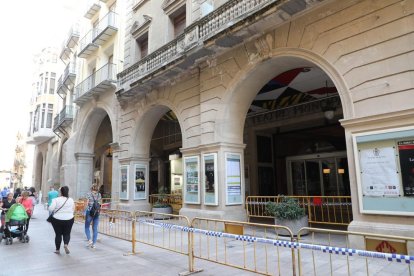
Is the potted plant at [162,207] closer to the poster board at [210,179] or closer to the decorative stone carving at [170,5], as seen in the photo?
the poster board at [210,179]

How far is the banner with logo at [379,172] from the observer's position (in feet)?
21.3

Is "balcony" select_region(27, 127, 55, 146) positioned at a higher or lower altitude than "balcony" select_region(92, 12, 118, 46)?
lower

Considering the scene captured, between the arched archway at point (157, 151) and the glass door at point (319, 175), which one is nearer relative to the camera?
the glass door at point (319, 175)

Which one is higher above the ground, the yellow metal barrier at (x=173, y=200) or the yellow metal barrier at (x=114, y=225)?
the yellow metal barrier at (x=173, y=200)

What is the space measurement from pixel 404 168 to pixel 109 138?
70.1 feet

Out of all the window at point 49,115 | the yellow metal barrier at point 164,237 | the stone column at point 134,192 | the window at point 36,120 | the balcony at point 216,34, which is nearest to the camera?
the yellow metal barrier at point 164,237

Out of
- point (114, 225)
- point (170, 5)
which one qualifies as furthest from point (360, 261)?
point (170, 5)

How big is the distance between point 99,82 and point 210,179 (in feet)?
37.0

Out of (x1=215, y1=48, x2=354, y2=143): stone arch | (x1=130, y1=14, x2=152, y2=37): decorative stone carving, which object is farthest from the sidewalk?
(x1=130, y1=14, x2=152, y2=37): decorative stone carving

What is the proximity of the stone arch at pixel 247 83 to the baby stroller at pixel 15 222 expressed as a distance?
6.31 meters

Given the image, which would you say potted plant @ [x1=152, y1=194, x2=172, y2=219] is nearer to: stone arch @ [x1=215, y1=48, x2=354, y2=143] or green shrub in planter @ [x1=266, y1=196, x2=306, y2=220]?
stone arch @ [x1=215, y1=48, x2=354, y2=143]

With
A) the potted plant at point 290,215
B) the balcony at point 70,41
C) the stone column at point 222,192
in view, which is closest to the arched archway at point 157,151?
the stone column at point 222,192

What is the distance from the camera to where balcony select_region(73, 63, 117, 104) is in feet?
57.2

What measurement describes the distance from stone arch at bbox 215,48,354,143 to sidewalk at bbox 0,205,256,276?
4688 millimetres
